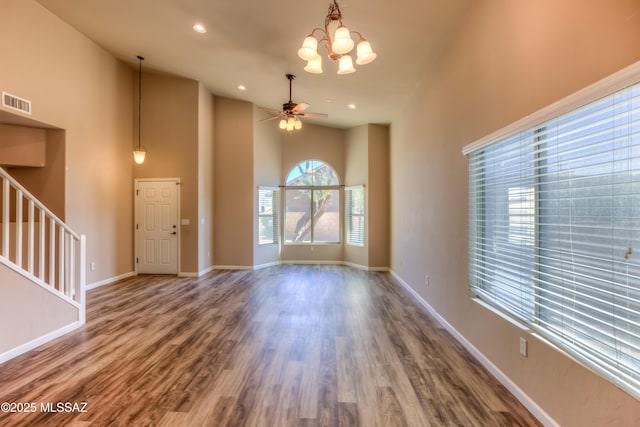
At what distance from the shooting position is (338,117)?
22.4 feet

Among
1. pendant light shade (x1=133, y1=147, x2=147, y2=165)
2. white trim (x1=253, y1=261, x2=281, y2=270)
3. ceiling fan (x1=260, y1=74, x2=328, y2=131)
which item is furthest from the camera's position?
white trim (x1=253, y1=261, x2=281, y2=270)

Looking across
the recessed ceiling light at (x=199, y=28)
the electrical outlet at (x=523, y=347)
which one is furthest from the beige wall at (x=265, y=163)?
the electrical outlet at (x=523, y=347)

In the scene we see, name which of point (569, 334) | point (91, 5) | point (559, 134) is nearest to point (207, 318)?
point (569, 334)

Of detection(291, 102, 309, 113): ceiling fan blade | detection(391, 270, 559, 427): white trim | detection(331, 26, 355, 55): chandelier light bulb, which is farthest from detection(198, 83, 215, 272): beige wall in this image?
detection(391, 270, 559, 427): white trim

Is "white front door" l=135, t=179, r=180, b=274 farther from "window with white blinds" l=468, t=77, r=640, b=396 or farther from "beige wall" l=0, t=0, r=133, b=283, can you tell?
"window with white blinds" l=468, t=77, r=640, b=396

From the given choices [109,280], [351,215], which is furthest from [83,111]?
[351,215]

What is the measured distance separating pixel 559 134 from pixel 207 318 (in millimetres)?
4059

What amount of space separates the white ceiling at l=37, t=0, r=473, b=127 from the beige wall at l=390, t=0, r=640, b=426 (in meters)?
0.39

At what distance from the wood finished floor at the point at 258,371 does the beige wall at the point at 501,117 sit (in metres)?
0.36

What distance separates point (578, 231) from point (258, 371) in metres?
2.57

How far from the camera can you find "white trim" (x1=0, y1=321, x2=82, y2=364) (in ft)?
8.82

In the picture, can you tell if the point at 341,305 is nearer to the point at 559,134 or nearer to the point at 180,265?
the point at 559,134

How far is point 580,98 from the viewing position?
1.58 meters

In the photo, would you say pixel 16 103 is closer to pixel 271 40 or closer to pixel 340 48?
pixel 271 40
